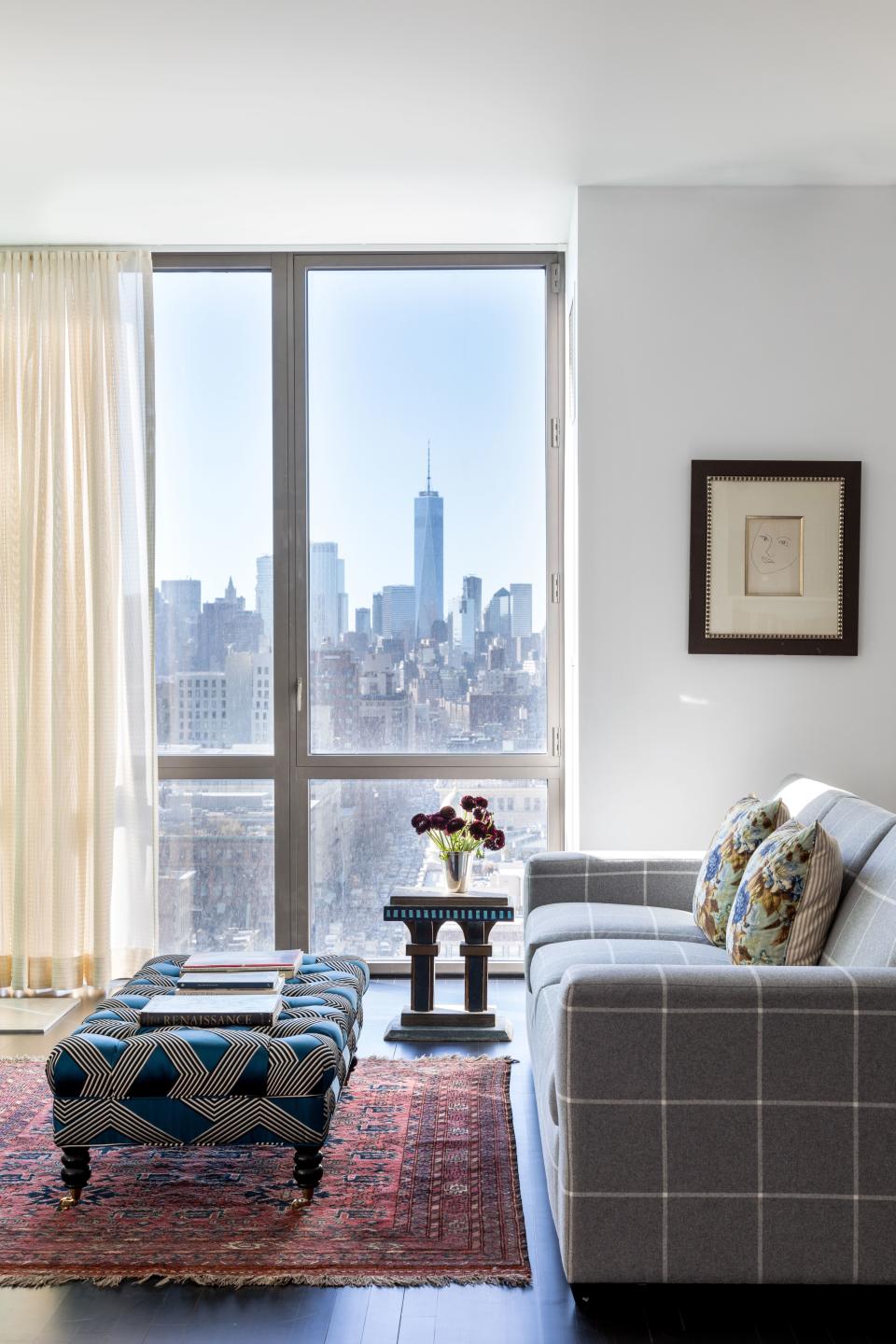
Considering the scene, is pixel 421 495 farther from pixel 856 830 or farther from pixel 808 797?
pixel 856 830

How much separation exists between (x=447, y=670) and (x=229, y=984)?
186 cm

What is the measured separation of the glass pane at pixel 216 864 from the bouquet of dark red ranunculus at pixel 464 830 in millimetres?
884

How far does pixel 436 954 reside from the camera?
3.71 metres

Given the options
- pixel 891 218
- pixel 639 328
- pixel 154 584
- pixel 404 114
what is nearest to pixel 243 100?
pixel 404 114

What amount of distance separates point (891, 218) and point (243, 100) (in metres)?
2.12

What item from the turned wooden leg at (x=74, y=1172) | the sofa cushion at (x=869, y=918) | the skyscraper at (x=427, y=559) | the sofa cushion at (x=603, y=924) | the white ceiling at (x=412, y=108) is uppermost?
the white ceiling at (x=412, y=108)

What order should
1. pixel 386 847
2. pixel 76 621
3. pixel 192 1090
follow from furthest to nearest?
pixel 386 847, pixel 76 621, pixel 192 1090

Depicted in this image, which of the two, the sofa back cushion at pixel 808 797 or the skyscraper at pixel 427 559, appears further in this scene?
the skyscraper at pixel 427 559

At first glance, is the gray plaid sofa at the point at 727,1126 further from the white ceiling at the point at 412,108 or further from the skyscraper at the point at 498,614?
the skyscraper at the point at 498,614

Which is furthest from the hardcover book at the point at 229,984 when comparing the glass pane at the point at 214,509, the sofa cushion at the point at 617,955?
the glass pane at the point at 214,509

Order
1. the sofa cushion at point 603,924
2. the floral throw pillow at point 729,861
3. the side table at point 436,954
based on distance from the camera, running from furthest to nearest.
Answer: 1. the side table at point 436,954
2. the sofa cushion at point 603,924
3. the floral throw pillow at point 729,861

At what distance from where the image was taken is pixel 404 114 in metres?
3.24

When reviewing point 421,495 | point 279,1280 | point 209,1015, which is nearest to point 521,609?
point 421,495

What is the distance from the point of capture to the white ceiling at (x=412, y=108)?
2.77 meters
